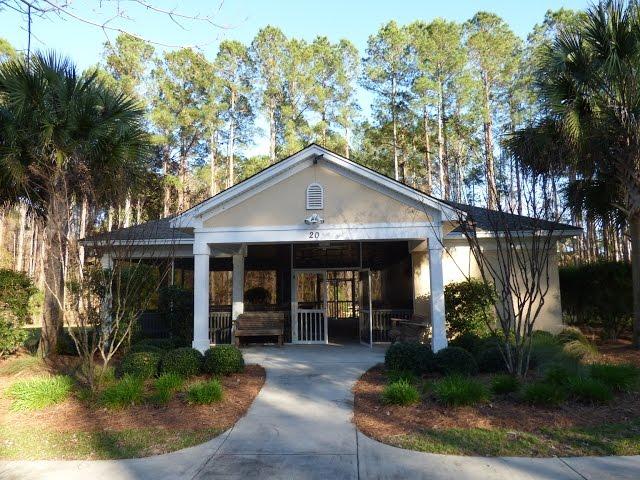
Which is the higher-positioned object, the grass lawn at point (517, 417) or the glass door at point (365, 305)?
the glass door at point (365, 305)

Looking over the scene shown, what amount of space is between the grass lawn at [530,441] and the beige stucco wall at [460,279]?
24.6 feet

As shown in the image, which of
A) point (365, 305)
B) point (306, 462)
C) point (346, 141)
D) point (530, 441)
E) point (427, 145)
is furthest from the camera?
point (346, 141)

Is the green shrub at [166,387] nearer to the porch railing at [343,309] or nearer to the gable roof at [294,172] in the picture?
the gable roof at [294,172]

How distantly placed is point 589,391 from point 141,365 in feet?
24.0

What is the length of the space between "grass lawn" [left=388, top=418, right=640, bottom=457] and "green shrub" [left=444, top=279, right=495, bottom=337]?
6.31 m

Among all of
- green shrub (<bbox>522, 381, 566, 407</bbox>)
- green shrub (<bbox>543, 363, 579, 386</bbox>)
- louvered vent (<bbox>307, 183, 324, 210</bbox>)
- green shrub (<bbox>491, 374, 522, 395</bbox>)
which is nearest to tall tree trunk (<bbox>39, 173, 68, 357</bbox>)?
louvered vent (<bbox>307, 183, 324, 210</bbox>)

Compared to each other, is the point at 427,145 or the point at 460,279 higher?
the point at 427,145

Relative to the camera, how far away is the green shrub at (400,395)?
708 cm

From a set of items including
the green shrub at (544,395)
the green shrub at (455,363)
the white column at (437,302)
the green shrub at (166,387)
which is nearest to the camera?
the green shrub at (544,395)

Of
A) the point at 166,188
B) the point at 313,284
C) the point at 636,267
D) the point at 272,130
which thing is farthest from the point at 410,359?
the point at 166,188

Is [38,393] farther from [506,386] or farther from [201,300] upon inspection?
[506,386]

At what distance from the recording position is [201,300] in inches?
440

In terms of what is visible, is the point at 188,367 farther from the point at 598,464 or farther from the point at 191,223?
the point at 598,464

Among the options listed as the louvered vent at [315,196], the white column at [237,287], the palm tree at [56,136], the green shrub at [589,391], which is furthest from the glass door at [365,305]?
the palm tree at [56,136]
